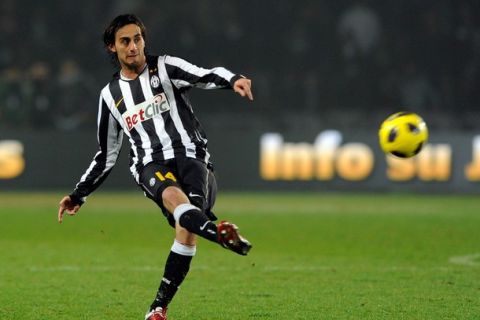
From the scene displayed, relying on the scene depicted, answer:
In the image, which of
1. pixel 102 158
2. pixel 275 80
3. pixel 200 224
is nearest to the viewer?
pixel 200 224

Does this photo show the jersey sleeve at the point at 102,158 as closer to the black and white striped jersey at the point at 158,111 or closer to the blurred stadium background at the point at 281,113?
the black and white striped jersey at the point at 158,111

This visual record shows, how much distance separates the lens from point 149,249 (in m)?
9.95

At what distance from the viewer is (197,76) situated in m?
5.67

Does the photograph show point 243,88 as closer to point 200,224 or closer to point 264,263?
point 200,224

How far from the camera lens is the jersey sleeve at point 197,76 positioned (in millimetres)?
5496

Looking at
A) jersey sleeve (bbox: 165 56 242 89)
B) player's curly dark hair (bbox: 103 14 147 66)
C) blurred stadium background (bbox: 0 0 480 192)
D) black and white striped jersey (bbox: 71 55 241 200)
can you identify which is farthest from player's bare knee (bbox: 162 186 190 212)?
blurred stadium background (bbox: 0 0 480 192)

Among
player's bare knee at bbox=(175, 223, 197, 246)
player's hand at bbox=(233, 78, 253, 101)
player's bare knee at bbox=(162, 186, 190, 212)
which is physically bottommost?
player's bare knee at bbox=(175, 223, 197, 246)

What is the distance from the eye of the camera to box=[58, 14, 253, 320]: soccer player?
563 cm

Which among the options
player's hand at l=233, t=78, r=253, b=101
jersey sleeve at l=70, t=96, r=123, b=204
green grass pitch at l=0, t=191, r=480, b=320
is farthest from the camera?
green grass pitch at l=0, t=191, r=480, b=320

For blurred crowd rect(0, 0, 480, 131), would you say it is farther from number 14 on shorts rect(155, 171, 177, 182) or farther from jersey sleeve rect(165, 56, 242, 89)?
number 14 on shorts rect(155, 171, 177, 182)

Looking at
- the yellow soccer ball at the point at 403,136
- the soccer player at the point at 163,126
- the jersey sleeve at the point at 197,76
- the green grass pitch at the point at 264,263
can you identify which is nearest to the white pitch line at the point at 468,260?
the green grass pitch at the point at 264,263

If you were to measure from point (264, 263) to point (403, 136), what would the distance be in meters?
2.76

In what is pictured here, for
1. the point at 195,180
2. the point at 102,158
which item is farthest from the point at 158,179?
the point at 102,158

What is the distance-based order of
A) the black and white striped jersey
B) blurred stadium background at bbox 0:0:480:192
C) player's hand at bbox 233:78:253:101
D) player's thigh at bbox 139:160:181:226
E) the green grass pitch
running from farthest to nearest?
blurred stadium background at bbox 0:0:480:192 < the green grass pitch < the black and white striped jersey < player's thigh at bbox 139:160:181:226 < player's hand at bbox 233:78:253:101
